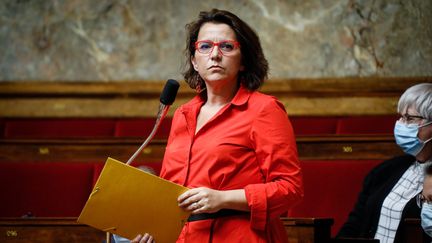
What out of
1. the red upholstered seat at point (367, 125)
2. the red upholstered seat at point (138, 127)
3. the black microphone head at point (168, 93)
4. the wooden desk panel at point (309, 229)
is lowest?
the red upholstered seat at point (138, 127)

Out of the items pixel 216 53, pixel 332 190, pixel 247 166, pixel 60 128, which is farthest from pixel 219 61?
pixel 60 128

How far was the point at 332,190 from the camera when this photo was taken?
8.53 ft

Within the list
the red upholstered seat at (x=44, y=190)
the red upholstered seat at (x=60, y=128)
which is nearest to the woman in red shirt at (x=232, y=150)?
the red upholstered seat at (x=44, y=190)

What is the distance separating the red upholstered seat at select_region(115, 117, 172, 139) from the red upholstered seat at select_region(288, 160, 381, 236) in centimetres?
88

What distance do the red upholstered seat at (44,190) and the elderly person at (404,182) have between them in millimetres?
1052

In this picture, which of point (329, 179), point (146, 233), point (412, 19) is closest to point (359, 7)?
point (412, 19)

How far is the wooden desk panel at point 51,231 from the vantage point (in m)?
2.11

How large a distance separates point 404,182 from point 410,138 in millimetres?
136

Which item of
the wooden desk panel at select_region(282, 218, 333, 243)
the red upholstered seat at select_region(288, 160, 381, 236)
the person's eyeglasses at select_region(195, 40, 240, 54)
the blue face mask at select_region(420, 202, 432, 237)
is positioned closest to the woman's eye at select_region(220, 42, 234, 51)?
the person's eyeglasses at select_region(195, 40, 240, 54)

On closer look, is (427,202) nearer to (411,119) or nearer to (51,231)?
(411,119)

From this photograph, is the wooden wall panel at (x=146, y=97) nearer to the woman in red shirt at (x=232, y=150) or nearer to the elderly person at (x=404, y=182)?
the elderly person at (x=404, y=182)

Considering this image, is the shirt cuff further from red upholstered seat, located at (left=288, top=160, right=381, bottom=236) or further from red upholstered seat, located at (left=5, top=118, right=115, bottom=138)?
red upholstered seat, located at (left=5, top=118, right=115, bottom=138)

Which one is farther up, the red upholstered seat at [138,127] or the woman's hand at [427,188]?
the woman's hand at [427,188]

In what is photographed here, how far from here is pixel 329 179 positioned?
8.61ft
